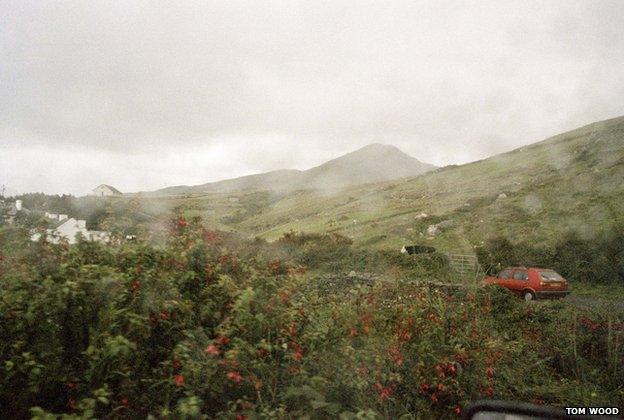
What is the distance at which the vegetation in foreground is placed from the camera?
3150mm

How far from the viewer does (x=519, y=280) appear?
17328 mm

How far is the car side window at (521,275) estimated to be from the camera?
17203 millimetres

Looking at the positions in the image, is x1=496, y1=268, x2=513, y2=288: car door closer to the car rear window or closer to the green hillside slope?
the car rear window

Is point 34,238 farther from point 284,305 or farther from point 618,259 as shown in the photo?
point 618,259

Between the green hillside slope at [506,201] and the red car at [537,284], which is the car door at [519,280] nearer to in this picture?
the red car at [537,284]

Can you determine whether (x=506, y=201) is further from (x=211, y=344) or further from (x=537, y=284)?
(x=211, y=344)

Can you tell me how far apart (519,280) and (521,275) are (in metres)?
0.24

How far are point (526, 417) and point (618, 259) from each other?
22.4 m

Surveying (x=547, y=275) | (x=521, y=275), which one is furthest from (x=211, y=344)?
(x=547, y=275)

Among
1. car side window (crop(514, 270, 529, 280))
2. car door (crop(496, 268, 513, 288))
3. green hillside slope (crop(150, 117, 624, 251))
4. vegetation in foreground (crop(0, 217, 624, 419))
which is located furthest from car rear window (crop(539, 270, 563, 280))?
vegetation in foreground (crop(0, 217, 624, 419))

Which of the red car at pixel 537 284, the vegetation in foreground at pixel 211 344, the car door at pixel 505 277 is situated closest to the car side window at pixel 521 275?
the red car at pixel 537 284

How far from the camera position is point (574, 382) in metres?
6.13

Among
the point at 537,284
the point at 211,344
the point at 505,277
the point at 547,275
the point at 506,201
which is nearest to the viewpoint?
the point at 211,344

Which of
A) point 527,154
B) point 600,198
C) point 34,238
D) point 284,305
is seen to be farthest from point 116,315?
point 527,154
